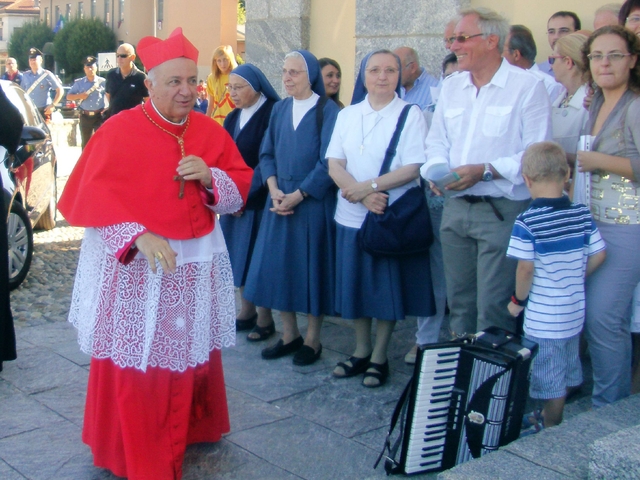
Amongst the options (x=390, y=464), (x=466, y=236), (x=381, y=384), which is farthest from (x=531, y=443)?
(x=381, y=384)

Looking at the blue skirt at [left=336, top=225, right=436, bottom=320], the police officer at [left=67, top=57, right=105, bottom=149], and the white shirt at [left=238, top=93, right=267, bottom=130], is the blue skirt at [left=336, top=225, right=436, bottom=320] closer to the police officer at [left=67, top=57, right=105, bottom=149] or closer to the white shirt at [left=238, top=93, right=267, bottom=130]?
the white shirt at [left=238, top=93, right=267, bottom=130]

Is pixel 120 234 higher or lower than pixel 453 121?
lower

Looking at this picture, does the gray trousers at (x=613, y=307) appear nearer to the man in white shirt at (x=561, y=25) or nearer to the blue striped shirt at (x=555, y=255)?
the blue striped shirt at (x=555, y=255)

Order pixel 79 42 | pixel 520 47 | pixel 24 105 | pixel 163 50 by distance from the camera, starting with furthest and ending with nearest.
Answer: pixel 79 42 → pixel 24 105 → pixel 520 47 → pixel 163 50

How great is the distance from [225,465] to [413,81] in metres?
3.28

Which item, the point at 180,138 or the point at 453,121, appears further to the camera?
the point at 453,121

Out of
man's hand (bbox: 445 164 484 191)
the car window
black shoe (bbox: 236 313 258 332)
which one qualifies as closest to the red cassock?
man's hand (bbox: 445 164 484 191)

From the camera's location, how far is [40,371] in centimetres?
496

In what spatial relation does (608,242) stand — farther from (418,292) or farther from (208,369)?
(208,369)

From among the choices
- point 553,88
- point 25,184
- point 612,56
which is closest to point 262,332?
point 553,88

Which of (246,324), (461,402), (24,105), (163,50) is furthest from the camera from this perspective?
(24,105)

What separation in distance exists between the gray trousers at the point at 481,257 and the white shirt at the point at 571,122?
0.45m

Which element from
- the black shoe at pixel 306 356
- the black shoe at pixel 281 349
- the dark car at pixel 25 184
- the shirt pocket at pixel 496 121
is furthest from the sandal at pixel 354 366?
the dark car at pixel 25 184

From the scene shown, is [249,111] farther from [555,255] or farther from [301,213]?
[555,255]
